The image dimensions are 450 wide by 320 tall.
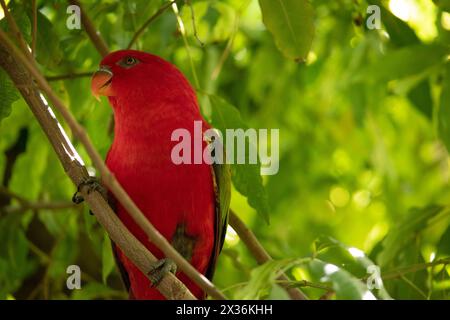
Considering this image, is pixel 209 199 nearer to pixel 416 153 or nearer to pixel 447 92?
pixel 447 92

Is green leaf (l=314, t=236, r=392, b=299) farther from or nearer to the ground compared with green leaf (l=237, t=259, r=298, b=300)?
farther from the ground

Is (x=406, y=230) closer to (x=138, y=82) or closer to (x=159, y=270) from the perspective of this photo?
(x=159, y=270)

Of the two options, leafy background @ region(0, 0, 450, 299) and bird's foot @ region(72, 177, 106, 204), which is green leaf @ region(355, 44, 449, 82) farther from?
bird's foot @ region(72, 177, 106, 204)

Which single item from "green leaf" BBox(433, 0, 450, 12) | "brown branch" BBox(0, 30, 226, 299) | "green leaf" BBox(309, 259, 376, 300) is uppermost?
"green leaf" BBox(433, 0, 450, 12)

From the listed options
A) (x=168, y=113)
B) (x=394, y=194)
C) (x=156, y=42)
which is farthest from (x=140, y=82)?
(x=394, y=194)

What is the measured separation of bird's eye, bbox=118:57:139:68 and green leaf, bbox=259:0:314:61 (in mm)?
737

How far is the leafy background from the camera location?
3010mm

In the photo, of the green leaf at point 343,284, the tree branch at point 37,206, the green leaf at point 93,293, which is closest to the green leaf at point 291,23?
the green leaf at point 343,284

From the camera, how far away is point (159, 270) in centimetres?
261

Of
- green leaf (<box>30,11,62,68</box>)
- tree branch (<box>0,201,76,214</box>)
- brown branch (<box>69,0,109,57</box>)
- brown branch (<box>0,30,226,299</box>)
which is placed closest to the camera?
brown branch (<box>0,30,226,299</box>)

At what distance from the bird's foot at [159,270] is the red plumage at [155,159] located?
40cm

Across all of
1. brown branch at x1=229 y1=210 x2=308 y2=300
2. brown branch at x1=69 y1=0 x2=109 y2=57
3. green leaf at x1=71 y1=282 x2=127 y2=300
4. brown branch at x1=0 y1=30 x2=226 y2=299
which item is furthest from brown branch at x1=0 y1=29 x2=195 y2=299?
green leaf at x1=71 y1=282 x2=127 y2=300

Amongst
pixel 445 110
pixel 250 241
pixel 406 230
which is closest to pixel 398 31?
pixel 445 110
